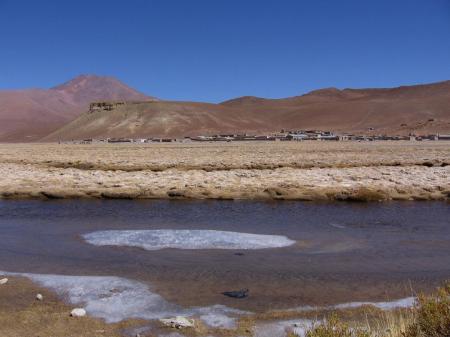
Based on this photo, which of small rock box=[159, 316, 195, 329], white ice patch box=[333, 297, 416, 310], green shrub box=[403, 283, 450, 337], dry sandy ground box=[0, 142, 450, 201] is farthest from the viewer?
dry sandy ground box=[0, 142, 450, 201]

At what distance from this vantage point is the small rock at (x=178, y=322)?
19.1ft

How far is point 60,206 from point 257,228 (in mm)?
6334

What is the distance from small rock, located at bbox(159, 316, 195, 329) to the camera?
5.81m

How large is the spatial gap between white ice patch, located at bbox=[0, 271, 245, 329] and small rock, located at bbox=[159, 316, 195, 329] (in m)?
0.20

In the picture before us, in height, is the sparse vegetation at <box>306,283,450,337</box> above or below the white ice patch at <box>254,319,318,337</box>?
above

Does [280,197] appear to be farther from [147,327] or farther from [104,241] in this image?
[147,327]

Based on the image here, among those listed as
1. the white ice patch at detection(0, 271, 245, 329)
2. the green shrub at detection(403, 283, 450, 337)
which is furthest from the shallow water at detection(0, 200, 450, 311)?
the green shrub at detection(403, 283, 450, 337)

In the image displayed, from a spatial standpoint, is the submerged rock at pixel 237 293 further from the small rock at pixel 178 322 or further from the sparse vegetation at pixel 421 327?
the sparse vegetation at pixel 421 327

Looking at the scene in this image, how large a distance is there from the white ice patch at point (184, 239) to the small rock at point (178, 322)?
392 cm

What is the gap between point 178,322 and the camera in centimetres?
583

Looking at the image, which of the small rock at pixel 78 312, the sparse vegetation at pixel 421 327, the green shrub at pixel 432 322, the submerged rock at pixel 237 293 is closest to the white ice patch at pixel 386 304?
the submerged rock at pixel 237 293

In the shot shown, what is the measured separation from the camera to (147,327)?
5.88 meters

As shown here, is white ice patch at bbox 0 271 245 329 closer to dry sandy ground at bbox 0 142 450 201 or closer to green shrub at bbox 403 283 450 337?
green shrub at bbox 403 283 450 337

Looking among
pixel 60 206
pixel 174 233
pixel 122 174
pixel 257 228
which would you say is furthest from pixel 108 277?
pixel 122 174
